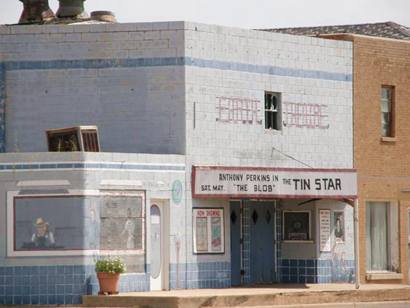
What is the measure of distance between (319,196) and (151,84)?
17.6ft

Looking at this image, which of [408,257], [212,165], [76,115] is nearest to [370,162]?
[408,257]

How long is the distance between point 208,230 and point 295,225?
3639 millimetres

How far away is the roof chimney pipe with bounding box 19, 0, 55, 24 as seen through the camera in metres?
43.0

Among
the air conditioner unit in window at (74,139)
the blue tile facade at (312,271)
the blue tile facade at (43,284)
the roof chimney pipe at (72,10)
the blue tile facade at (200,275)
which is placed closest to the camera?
the blue tile facade at (43,284)

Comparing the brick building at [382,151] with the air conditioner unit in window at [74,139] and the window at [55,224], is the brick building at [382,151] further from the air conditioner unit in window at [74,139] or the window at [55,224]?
the window at [55,224]

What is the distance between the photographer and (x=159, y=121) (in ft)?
122

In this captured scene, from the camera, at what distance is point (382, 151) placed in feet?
139

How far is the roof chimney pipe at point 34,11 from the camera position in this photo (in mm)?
43000

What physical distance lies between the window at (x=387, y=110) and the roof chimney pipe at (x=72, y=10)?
339 inches

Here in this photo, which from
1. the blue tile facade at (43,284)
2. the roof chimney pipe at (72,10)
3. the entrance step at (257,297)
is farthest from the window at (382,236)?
the blue tile facade at (43,284)

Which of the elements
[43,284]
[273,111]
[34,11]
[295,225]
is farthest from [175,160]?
[34,11]

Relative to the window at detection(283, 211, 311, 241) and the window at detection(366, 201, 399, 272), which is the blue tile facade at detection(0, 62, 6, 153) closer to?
the window at detection(283, 211, 311, 241)

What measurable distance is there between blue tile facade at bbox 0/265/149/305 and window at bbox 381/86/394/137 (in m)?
12.1

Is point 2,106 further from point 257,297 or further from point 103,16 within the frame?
point 257,297
